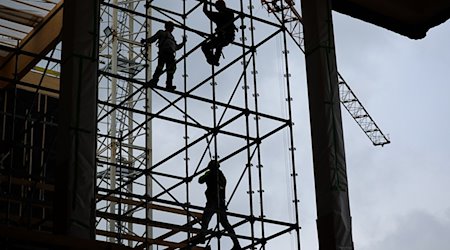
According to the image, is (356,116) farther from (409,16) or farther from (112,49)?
(409,16)

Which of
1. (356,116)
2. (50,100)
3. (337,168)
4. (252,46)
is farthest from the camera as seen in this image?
(356,116)

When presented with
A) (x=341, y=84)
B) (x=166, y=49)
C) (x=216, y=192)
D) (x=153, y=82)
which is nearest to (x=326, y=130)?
(x=216, y=192)

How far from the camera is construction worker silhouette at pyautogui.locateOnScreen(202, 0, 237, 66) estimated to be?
2133 cm

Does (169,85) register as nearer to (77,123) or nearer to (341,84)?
(77,123)

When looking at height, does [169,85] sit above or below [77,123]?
above

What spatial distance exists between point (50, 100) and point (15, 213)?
3498 mm

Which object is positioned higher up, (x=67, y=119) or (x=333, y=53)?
(x=333, y=53)

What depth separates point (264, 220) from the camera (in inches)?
760

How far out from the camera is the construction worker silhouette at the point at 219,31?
70.0 feet

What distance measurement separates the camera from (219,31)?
2133 cm

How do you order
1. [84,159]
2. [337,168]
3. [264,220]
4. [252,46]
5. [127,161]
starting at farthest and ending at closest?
[127,161], [252,46], [264,220], [337,168], [84,159]

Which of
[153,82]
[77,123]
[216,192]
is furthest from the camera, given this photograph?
[153,82]

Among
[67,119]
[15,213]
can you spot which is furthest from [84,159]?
[15,213]

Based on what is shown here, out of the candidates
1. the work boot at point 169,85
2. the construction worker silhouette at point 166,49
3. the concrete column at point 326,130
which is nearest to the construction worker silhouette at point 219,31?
the construction worker silhouette at point 166,49
